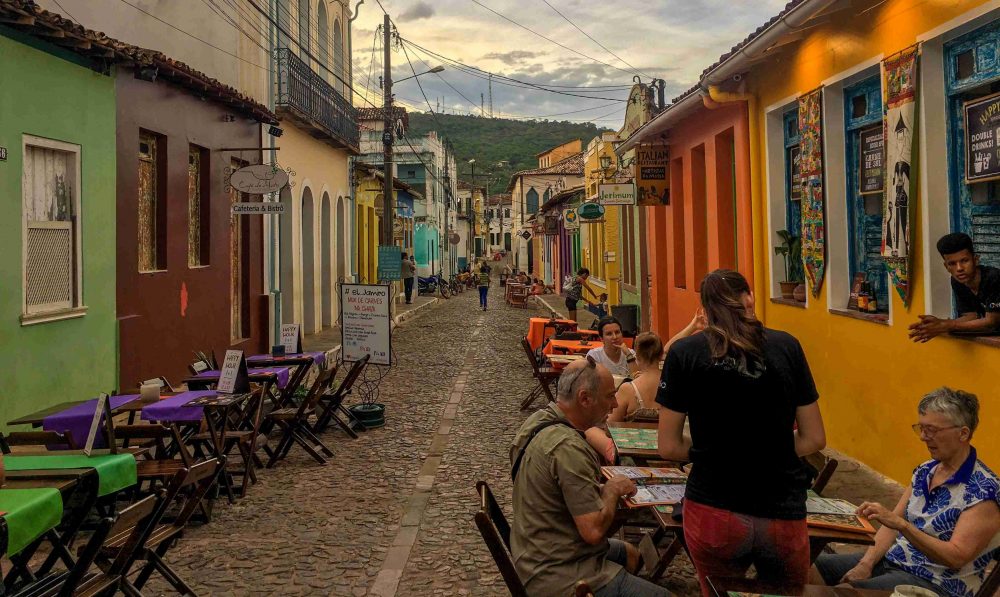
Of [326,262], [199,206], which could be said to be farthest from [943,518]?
[326,262]

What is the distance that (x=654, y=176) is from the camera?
1375 centimetres

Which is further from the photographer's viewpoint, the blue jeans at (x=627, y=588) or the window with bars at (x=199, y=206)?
the window with bars at (x=199, y=206)

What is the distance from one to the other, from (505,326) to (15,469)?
18333mm

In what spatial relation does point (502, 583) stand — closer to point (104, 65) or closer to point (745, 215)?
point (745, 215)

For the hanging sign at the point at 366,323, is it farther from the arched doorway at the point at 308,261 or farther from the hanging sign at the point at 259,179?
the arched doorway at the point at 308,261

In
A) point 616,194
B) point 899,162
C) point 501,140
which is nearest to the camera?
point 899,162

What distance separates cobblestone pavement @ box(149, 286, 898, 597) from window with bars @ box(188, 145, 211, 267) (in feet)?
12.6

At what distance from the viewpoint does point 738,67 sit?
8188 millimetres

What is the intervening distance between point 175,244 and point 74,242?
245cm

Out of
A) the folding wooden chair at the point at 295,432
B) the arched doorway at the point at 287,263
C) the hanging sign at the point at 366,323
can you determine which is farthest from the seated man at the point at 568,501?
the arched doorway at the point at 287,263

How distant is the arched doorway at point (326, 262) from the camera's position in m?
20.4

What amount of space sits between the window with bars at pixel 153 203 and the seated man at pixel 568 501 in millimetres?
8595

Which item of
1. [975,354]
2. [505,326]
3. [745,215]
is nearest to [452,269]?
[505,326]

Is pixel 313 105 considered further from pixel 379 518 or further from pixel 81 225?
pixel 379 518
